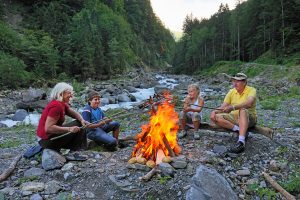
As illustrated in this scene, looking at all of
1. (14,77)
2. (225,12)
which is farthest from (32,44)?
(225,12)

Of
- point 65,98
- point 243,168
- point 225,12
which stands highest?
point 225,12

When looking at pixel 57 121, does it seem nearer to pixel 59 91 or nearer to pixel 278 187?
pixel 59 91

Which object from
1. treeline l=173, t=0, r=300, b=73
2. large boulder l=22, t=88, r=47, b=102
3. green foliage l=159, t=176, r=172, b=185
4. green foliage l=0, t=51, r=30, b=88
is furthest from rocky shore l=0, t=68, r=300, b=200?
treeline l=173, t=0, r=300, b=73

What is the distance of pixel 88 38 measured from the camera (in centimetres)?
5144

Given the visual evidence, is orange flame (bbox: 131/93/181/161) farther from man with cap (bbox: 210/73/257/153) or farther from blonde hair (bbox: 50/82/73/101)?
blonde hair (bbox: 50/82/73/101)

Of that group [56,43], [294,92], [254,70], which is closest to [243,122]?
[294,92]

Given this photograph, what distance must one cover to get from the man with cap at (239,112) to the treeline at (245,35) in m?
37.2

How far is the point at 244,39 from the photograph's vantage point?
65188 millimetres

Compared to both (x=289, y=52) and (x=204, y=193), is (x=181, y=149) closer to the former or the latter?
(x=204, y=193)

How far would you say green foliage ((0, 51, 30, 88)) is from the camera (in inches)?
1289

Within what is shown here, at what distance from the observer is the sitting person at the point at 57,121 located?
7578mm

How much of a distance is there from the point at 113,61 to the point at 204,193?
53.1m

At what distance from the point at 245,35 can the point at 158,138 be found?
61437 mm

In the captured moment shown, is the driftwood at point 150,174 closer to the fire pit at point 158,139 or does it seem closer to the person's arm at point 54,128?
the fire pit at point 158,139
